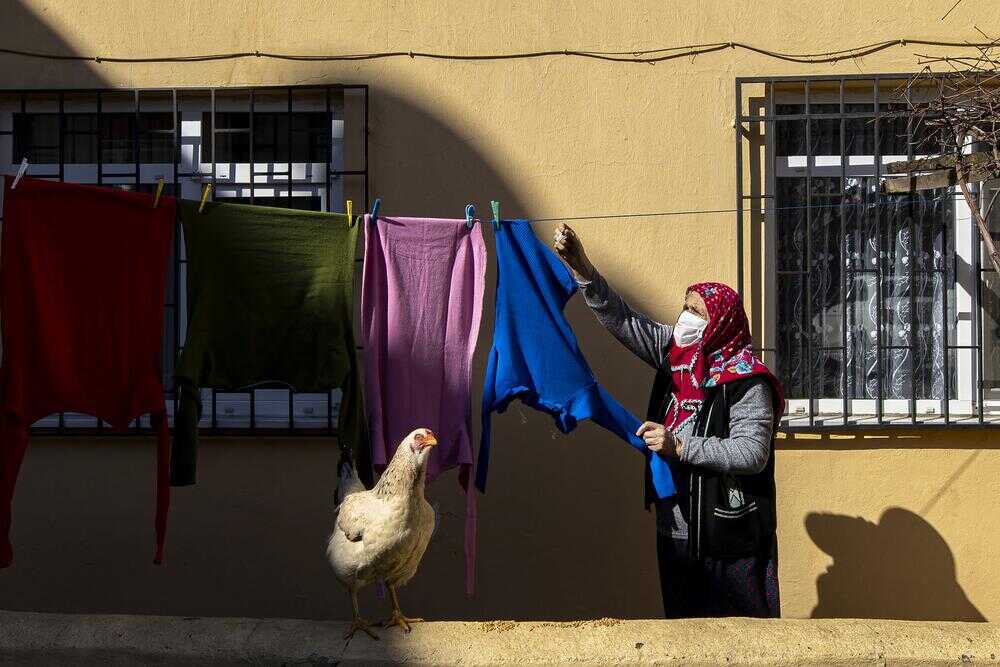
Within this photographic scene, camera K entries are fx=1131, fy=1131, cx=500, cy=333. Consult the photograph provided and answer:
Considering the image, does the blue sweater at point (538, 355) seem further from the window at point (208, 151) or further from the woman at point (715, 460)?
the window at point (208, 151)

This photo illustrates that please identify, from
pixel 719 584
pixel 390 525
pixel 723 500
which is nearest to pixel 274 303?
pixel 390 525

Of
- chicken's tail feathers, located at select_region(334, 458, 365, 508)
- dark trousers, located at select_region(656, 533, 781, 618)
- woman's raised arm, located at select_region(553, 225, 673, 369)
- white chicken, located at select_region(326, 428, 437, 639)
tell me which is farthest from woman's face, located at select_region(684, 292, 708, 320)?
chicken's tail feathers, located at select_region(334, 458, 365, 508)

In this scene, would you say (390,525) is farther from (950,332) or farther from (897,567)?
(950,332)

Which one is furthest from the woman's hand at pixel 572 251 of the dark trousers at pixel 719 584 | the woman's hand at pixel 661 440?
the dark trousers at pixel 719 584

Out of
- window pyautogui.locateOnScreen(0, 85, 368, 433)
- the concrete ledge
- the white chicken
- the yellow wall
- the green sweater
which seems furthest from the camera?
window pyautogui.locateOnScreen(0, 85, 368, 433)

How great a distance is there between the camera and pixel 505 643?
10.5 ft

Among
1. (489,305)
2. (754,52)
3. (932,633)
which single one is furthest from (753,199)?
(932,633)

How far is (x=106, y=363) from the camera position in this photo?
3.78 m

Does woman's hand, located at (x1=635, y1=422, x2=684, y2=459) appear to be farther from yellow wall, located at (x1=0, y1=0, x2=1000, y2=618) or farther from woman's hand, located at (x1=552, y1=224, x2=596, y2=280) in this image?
yellow wall, located at (x1=0, y1=0, x2=1000, y2=618)

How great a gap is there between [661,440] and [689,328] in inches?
17.3

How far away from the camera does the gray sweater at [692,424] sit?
12.0 feet

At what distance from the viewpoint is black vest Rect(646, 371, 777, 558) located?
12.3ft

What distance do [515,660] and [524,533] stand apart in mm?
1719

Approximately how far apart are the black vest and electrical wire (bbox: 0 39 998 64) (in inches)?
65.1
